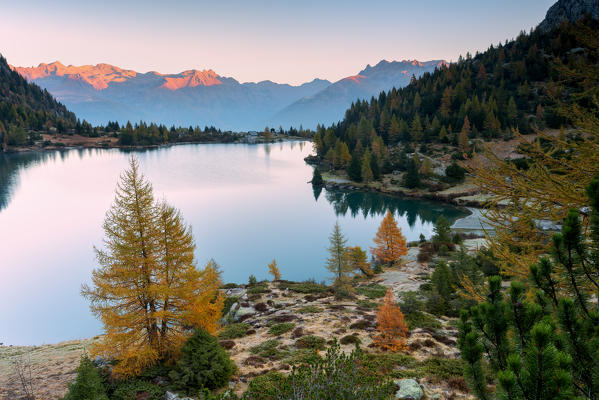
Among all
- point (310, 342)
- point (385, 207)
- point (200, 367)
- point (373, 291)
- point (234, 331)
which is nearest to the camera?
point (200, 367)

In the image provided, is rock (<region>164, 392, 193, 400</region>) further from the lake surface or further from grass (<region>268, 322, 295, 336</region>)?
the lake surface

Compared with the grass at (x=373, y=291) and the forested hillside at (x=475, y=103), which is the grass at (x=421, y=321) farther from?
the forested hillside at (x=475, y=103)

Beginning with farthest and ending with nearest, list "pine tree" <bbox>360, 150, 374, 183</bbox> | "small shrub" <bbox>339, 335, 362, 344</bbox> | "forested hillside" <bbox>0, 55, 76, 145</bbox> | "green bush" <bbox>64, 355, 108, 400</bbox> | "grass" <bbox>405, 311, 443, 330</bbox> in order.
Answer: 1. "forested hillside" <bbox>0, 55, 76, 145</bbox>
2. "pine tree" <bbox>360, 150, 374, 183</bbox>
3. "grass" <bbox>405, 311, 443, 330</bbox>
4. "small shrub" <bbox>339, 335, 362, 344</bbox>
5. "green bush" <bbox>64, 355, 108, 400</bbox>

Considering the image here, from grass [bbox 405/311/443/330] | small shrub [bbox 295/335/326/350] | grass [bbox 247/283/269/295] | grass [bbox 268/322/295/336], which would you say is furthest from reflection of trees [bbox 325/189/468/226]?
small shrub [bbox 295/335/326/350]

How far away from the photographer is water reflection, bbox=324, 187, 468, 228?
59.4m

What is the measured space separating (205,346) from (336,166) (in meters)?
→ 91.0

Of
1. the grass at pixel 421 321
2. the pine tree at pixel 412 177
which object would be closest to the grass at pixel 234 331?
the grass at pixel 421 321

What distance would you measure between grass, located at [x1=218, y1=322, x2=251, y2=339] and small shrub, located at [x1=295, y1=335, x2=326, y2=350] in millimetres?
4480

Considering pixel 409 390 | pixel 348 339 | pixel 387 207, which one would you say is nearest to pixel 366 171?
pixel 387 207

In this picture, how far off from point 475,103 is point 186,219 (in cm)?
8461

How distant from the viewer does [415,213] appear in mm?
62000

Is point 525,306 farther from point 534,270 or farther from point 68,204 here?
point 68,204

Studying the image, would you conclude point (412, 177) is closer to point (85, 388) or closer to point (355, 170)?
point (355, 170)

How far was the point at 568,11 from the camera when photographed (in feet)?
392
